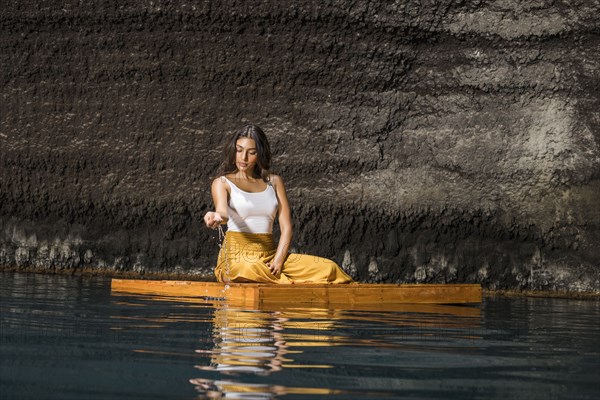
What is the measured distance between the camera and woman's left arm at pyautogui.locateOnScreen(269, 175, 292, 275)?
278 inches

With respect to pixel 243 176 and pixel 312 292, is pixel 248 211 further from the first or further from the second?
pixel 312 292

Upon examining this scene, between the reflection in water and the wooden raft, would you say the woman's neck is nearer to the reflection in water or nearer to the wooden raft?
the wooden raft

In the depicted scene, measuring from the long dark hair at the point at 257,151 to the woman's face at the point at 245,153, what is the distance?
0.02 meters

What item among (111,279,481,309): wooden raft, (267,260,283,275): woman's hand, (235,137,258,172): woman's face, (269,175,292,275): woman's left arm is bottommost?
(111,279,481,309): wooden raft

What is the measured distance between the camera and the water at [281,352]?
3158 millimetres

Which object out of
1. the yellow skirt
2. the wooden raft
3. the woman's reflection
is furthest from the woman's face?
the woman's reflection

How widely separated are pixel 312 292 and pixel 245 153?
1.08 meters

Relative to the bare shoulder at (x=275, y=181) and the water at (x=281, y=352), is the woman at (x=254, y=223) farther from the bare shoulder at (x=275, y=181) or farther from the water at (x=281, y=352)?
the water at (x=281, y=352)

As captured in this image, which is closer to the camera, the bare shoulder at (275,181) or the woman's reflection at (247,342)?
the woman's reflection at (247,342)

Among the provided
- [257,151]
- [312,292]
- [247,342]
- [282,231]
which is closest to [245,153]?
[257,151]

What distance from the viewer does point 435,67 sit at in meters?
10.2

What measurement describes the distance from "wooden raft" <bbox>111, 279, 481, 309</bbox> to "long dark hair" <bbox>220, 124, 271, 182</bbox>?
0.84 metres

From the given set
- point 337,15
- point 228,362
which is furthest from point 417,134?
point 228,362

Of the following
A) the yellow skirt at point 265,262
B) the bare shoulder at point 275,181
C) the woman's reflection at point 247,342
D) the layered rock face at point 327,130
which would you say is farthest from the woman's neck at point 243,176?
the layered rock face at point 327,130
